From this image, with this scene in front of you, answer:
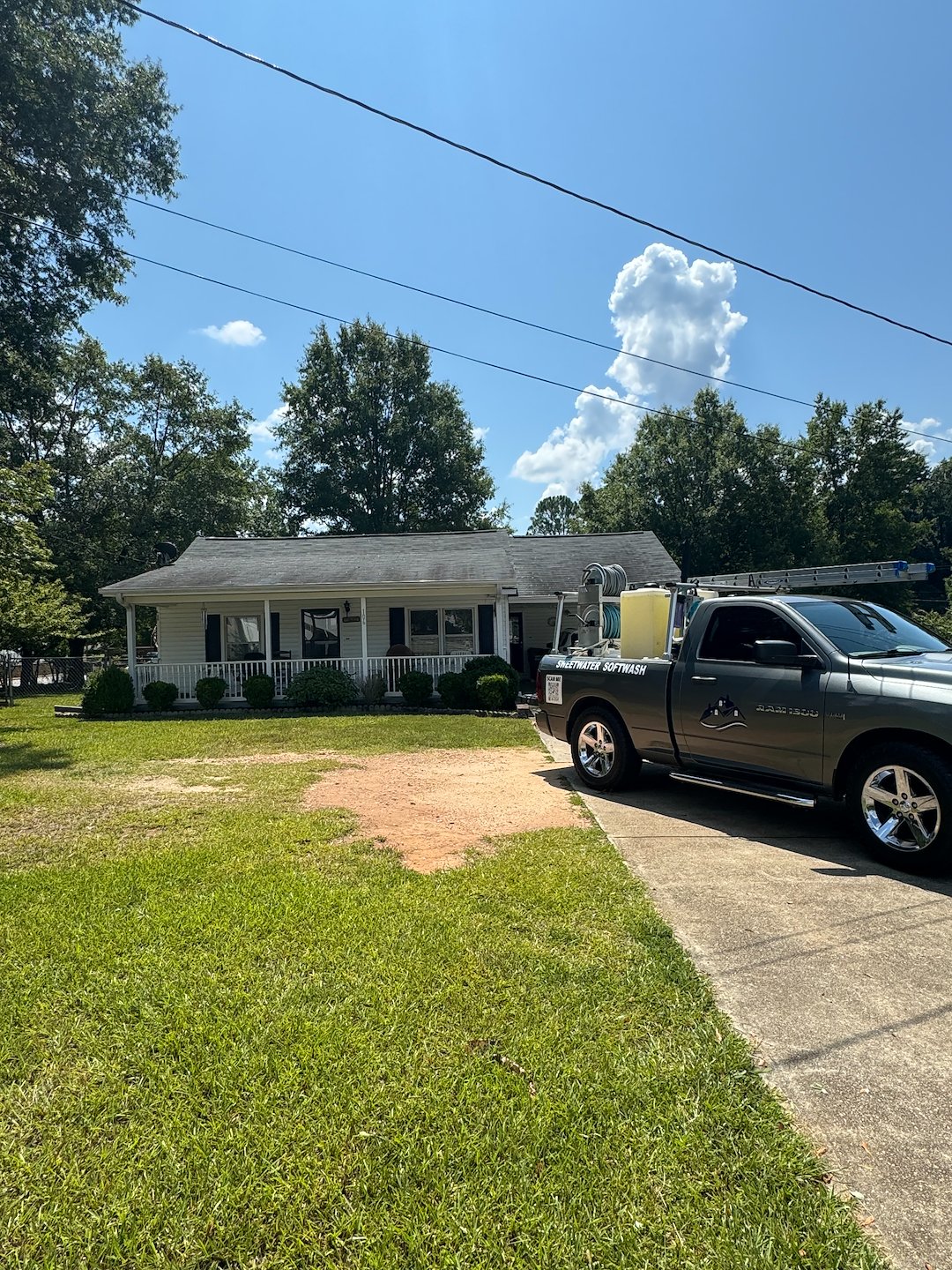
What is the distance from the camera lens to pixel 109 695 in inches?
551

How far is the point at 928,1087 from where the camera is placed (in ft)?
7.36

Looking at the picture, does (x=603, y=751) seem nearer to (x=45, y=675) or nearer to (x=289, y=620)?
(x=289, y=620)

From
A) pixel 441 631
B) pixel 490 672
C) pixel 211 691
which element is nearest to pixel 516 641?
pixel 441 631

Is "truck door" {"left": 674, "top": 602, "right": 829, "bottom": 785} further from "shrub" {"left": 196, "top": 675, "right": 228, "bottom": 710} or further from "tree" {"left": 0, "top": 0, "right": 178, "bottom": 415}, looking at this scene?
"tree" {"left": 0, "top": 0, "right": 178, "bottom": 415}

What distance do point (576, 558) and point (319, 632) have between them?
331 inches

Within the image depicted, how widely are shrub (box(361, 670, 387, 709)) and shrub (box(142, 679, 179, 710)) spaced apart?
4.32 meters

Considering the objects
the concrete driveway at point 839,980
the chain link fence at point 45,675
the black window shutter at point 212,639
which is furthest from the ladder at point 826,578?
the chain link fence at point 45,675

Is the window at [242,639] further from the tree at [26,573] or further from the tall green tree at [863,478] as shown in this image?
the tall green tree at [863,478]

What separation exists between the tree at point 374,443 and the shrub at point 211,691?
2366 cm

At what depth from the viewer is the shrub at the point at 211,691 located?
14.5m

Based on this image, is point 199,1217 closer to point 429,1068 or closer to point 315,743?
point 429,1068

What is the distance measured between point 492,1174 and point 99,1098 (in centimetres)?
135

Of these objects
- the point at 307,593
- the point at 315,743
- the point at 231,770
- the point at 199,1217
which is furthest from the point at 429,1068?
the point at 307,593

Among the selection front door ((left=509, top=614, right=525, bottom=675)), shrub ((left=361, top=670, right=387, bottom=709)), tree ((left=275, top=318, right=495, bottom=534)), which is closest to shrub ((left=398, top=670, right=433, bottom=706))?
shrub ((left=361, top=670, right=387, bottom=709))
